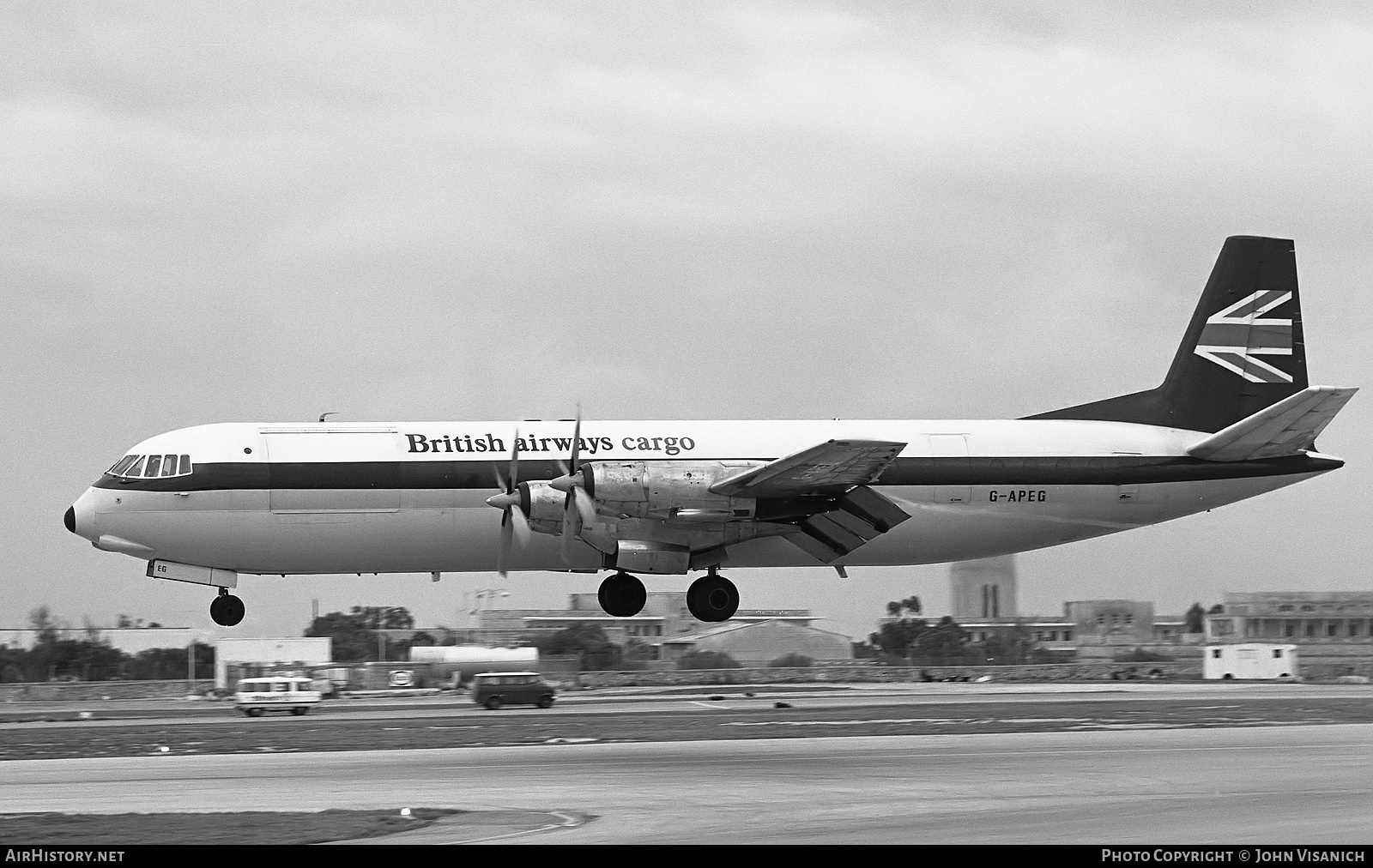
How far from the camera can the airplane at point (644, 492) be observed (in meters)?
33.5

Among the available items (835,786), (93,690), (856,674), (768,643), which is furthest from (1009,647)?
(835,786)

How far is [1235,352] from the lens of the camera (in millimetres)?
39594

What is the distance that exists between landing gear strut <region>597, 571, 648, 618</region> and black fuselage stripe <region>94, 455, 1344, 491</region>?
2875mm

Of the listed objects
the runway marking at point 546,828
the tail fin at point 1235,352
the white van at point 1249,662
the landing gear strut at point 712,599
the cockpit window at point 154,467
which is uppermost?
the tail fin at point 1235,352

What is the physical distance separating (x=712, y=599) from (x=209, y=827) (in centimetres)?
1784

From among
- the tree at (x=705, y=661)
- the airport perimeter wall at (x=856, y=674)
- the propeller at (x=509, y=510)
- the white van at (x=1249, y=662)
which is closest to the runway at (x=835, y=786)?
the propeller at (x=509, y=510)

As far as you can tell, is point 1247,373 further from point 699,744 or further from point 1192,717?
point 699,744

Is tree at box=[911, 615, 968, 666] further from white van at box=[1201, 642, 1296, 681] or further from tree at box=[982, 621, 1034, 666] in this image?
white van at box=[1201, 642, 1296, 681]

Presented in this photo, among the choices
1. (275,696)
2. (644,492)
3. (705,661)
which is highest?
(644,492)

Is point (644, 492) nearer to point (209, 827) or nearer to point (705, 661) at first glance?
point (209, 827)

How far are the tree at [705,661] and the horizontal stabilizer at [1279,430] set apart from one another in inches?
903

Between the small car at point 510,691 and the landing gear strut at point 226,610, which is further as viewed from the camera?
the small car at point 510,691

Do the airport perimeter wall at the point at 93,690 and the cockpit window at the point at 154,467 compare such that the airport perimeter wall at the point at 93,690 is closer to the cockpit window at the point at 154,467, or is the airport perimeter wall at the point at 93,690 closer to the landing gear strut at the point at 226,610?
the landing gear strut at the point at 226,610

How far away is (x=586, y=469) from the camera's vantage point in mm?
32875
